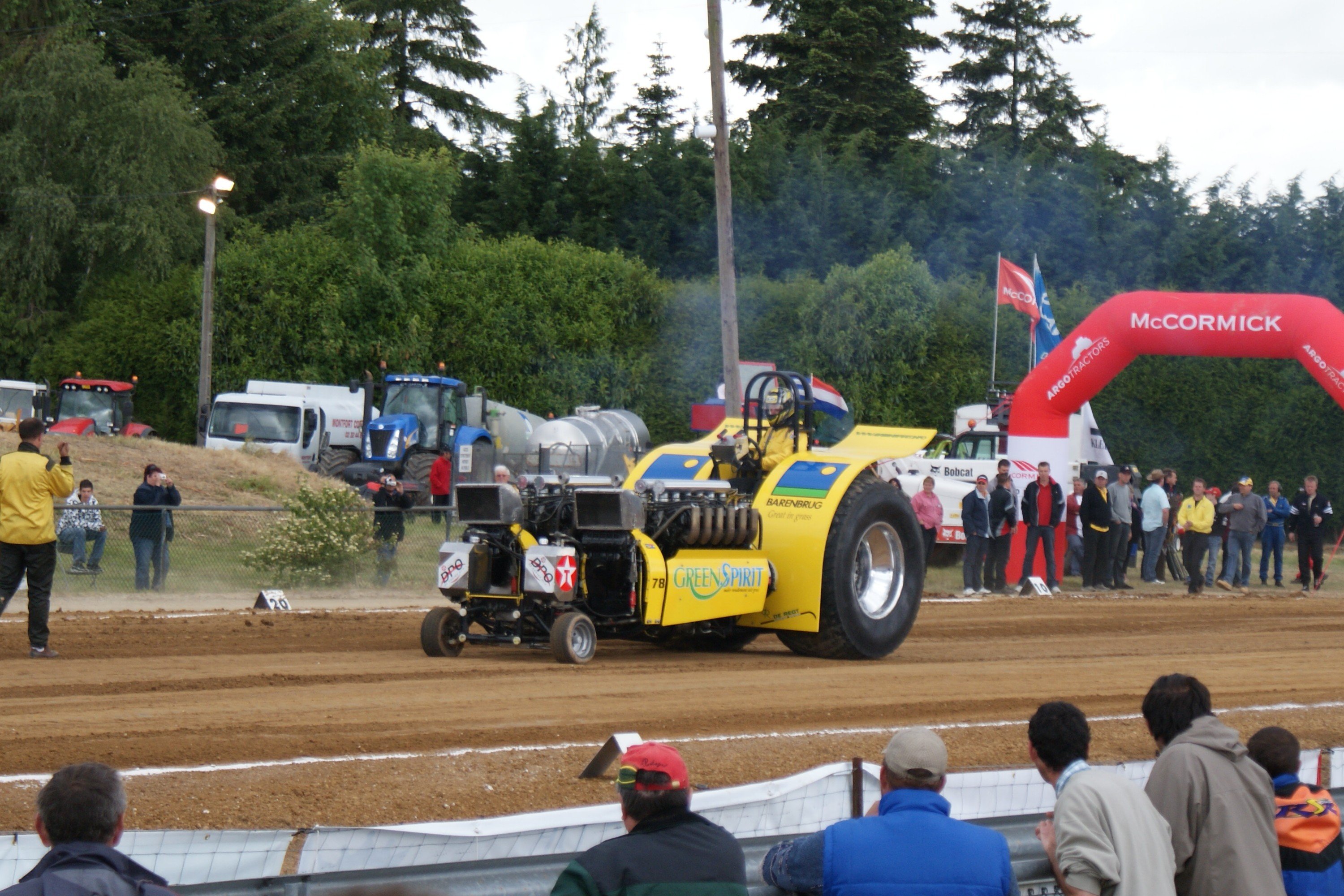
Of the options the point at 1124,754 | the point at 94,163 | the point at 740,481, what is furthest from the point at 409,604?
the point at 94,163

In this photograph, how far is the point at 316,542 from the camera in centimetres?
1558

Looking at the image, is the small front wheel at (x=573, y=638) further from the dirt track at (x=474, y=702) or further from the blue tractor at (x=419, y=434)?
the blue tractor at (x=419, y=434)

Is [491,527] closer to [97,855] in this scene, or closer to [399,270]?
[97,855]

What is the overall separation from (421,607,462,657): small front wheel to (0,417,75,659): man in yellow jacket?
8.30 ft

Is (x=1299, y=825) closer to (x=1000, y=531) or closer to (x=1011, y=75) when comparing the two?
(x=1000, y=531)

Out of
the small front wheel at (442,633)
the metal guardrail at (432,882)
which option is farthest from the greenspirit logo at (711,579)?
the metal guardrail at (432,882)

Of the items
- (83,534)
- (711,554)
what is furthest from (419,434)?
(711,554)


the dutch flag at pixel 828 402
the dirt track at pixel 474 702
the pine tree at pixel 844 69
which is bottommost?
the dirt track at pixel 474 702

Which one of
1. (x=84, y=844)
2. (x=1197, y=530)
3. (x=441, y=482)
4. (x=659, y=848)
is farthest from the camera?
(x=441, y=482)

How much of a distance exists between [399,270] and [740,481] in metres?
24.1

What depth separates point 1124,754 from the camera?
771cm

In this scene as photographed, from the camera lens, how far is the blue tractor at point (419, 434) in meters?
27.6

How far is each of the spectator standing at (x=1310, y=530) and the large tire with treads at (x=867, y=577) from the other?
11971 mm

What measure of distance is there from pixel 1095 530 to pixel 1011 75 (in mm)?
31057
